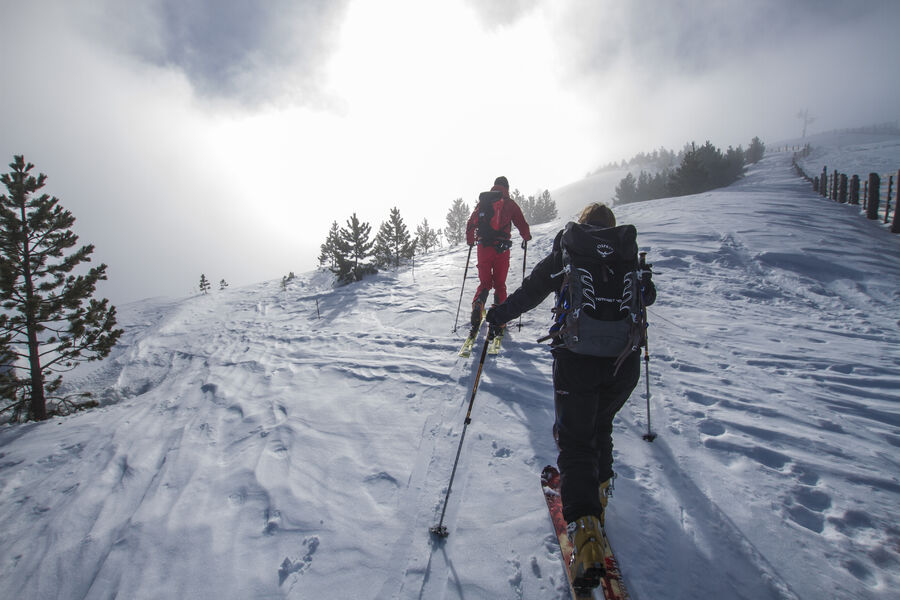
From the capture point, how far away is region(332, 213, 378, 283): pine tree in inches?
669

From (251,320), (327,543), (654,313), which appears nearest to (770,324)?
(654,313)

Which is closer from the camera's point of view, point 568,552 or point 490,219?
point 568,552

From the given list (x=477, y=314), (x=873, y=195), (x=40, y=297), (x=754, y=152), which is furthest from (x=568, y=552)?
(x=754, y=152)

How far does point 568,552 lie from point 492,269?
510cm

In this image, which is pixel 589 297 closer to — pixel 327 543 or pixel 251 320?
pixel 327 543

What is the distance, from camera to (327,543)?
2578 millimetres

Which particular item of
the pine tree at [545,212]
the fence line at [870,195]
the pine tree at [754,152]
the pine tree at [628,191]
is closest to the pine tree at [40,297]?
the fence line at [870,195]

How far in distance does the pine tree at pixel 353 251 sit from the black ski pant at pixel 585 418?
15462 millimetres

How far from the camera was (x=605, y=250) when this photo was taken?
2404mm

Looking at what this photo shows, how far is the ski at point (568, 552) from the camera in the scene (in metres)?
2.03

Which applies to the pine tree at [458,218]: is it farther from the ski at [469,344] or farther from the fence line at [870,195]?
the ski at [469,344]

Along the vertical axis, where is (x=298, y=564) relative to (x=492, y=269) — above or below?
below

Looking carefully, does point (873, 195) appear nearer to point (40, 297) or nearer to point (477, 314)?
point (477, 314)

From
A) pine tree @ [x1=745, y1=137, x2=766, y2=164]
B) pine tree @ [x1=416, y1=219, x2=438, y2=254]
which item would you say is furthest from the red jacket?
pine tree @ [x1=745, y1=137, x2=766, y2=164]
